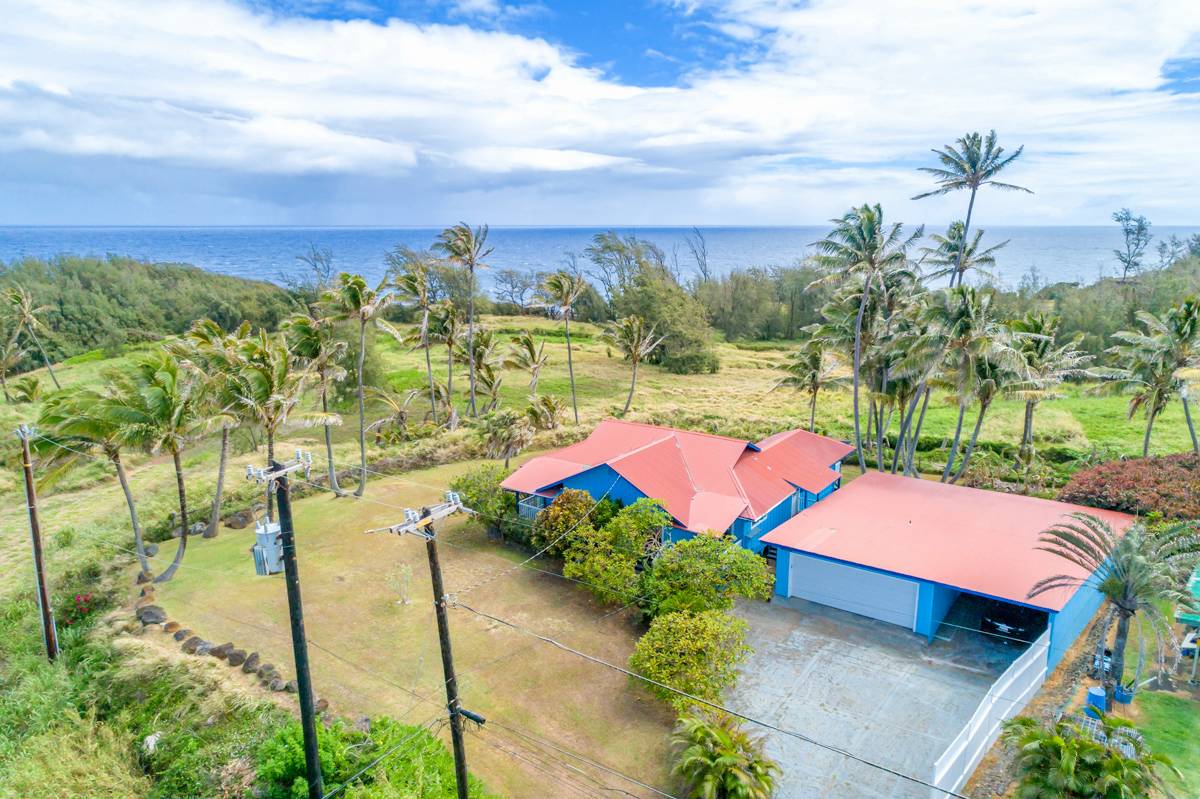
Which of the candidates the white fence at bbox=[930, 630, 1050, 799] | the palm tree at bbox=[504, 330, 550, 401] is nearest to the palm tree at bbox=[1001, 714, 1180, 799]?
the white fence at bbox=[930, 630, 1050, 799]

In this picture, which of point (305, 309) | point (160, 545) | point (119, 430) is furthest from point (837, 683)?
point (305, 309)

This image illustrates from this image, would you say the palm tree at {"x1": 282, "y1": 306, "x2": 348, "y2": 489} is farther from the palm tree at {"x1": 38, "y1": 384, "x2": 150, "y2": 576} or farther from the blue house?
the blue house

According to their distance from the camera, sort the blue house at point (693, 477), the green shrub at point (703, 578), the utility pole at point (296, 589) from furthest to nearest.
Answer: the blue house at point (693, 477), the green shrub at point (703, 578), the utility pole at point (296, 589)

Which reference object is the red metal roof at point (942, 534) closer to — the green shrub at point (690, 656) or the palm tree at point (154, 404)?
the green shrub at point (690, 656)

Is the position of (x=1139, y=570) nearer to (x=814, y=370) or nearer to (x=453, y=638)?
(x=453, y=638)

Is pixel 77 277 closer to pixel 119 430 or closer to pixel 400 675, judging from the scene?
pixel 119 430

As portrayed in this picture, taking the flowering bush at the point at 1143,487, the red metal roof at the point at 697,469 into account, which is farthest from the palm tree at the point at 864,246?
the flowering bush at the point at 1143,487
